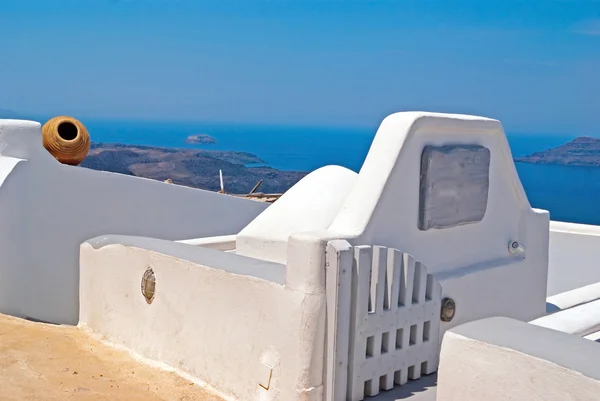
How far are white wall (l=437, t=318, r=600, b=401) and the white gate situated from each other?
1135mm

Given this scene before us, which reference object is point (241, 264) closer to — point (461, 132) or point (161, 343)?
point (161, 343)

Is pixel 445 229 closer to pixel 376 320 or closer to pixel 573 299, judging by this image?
pixel 376 320

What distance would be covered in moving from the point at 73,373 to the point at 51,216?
286 cm

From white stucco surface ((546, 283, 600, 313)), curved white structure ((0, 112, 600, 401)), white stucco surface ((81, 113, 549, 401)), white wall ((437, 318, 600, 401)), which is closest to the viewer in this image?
white wall ((437, 318, 600, 401))

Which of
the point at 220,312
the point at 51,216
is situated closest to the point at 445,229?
the point at 220,312

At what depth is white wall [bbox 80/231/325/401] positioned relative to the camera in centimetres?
423

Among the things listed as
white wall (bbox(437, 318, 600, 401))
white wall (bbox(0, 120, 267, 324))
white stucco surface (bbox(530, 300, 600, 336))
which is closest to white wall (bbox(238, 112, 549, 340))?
white stucco surface (bbox(530, 300, 600, 336))

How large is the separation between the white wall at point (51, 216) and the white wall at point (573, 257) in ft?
19.2

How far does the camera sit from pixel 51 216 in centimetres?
762

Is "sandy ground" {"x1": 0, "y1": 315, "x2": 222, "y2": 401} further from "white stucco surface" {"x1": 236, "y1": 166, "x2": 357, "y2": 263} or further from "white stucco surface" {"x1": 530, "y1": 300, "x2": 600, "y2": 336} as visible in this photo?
"white stucco surface" {"x1": 530, "y1": 300, "x2": 600, "y2": 336}

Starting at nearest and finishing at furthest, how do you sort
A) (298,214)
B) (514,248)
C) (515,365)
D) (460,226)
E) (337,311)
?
1. (515,365)
2. (337,311)
3. (460,226)
4. (298,214)
5. (514,248)

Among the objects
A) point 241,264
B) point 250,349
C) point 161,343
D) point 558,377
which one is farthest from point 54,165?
point 558,377

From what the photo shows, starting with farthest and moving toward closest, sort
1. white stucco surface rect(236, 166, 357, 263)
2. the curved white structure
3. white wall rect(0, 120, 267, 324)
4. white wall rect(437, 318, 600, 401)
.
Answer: white wall rect(0, 120, 267, 324)
white stucco surface rect(236, 166, 357, 263)
the curved white structure
white wall rect(437, 318, 600, 401)

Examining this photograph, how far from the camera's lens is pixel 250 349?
4.66 meters
